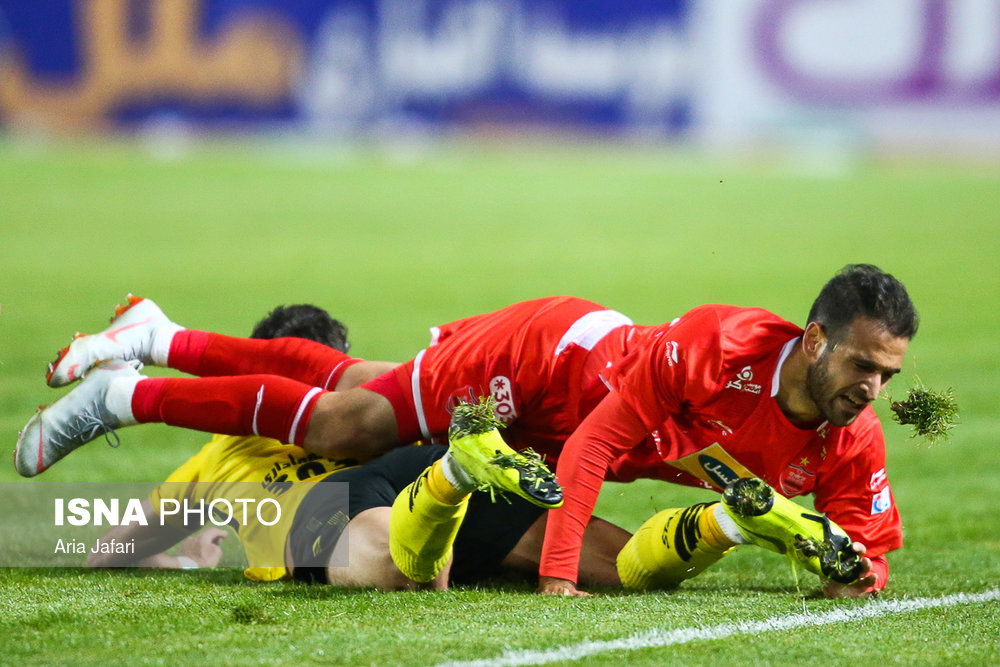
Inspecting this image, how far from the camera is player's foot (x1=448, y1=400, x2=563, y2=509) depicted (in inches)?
147

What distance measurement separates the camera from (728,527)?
405 centimetres

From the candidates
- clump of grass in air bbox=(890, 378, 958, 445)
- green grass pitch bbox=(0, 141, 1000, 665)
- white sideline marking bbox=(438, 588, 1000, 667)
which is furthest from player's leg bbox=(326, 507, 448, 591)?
clump of grass in air bbox=(890, 378, 958, 445)

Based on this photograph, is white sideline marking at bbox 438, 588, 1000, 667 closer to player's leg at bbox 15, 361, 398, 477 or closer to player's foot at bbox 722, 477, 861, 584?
player's foot at bbox 722, 477, 861, 584

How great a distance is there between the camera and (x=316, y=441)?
4750 mm

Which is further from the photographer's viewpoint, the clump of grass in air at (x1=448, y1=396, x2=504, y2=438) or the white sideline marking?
the clump of grass in air at (x1=448, y1=396, x2=504, y2=438)

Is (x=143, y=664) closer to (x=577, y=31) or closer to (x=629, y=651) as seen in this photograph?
(x=629, y=651)

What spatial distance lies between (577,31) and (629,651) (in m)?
30.2

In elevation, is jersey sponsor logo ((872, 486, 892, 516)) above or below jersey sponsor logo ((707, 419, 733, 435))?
below

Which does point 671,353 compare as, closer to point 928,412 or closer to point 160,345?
point 928,412

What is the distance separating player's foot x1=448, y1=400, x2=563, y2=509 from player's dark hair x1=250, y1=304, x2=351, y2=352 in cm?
190

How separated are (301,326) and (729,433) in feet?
7.30

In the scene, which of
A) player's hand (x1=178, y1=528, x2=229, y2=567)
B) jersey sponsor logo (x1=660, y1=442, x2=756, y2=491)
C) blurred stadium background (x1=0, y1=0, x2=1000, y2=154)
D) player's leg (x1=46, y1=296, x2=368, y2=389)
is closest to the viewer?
jersey sponsor logo (x1=660, y1=442, x2=756, y2=491)

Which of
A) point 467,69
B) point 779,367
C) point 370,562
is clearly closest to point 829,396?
point 779,367

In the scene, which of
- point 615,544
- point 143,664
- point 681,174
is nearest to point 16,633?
point 143,664
